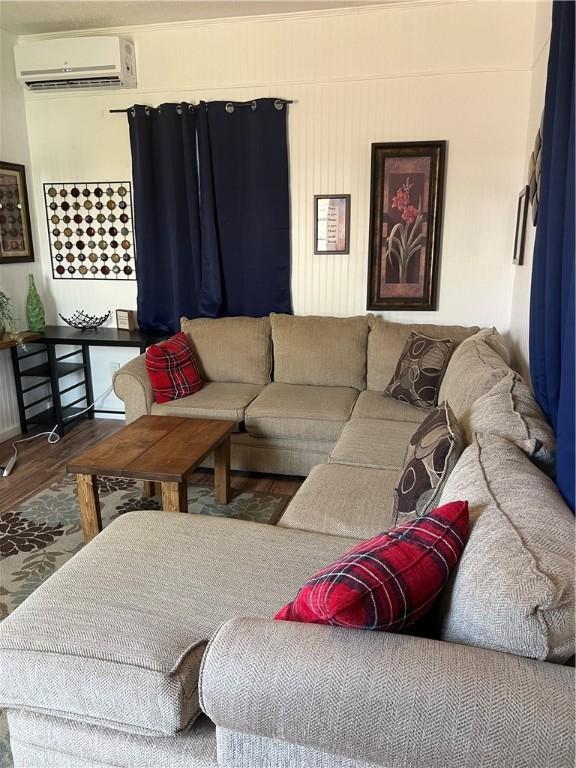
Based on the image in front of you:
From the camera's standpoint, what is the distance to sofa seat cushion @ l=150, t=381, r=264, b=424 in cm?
311

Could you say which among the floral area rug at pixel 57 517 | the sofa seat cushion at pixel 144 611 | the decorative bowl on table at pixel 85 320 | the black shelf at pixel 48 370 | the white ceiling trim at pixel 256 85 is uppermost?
the white ceiling trim at pixel 256 85

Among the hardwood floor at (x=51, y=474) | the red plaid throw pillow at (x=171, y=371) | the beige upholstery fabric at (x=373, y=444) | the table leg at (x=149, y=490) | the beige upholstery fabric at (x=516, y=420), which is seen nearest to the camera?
the beige upholstery fabric at (x=516, y=420)

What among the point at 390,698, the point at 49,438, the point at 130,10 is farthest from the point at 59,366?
the point at 390,698

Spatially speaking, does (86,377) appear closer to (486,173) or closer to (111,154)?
(111,154)

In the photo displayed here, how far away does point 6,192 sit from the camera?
3762mm

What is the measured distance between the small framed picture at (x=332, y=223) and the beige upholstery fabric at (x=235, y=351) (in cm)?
70

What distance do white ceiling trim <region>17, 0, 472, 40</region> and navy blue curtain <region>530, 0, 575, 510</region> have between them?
158cm

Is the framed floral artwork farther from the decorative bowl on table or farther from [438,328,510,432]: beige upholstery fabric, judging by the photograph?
the decorative bowl on table

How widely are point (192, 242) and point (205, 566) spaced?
2701 mm

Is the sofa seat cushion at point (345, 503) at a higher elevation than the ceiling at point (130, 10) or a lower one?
lower

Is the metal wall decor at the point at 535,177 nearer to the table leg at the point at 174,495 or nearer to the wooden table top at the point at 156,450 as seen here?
the wooden table top at the point at 156,450

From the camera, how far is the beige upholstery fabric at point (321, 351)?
Result: 3.42 meters

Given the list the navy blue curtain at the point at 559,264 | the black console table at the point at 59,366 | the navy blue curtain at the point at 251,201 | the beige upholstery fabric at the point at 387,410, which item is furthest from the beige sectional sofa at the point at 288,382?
the navy blue curtain at the point at 559,264

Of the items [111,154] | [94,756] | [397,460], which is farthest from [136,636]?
[111,154]
